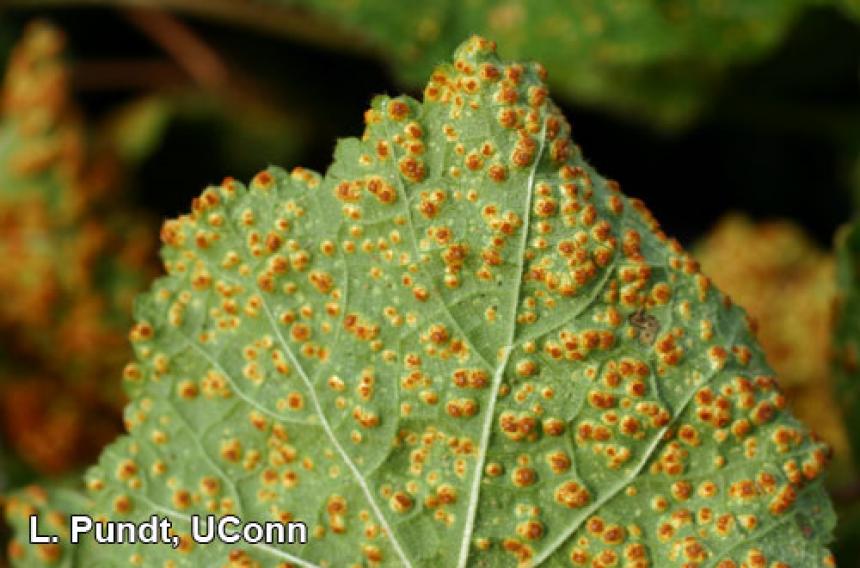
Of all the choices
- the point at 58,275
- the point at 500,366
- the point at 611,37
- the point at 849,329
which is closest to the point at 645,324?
the point at 500,366

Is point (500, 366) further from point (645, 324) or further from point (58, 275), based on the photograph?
point (58, 275)

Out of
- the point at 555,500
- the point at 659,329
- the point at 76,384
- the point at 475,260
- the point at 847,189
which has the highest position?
the point at 847,189

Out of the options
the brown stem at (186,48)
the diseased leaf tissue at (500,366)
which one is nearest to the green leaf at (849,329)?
the diseased leaf tissue at (500,366)

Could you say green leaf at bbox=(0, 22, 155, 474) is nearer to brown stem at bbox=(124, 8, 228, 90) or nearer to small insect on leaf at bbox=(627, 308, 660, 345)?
brown stem at bbox=(124, 8, 228, 90)

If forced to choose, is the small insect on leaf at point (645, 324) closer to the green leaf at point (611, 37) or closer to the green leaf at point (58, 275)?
the green leaf at point (611, 37)

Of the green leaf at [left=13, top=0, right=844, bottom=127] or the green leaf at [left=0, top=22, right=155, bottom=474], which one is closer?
the green leaf at [left=13, top=0, right=844, bottom=127]

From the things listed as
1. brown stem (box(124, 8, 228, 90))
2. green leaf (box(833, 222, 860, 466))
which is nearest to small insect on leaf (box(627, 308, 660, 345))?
green leaf (box(833, 222, 860, 466))

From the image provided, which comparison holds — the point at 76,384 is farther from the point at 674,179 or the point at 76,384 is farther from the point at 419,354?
the point at 674,179

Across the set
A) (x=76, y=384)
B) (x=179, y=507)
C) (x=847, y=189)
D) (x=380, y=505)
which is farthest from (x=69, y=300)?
(x=847, y=189)
